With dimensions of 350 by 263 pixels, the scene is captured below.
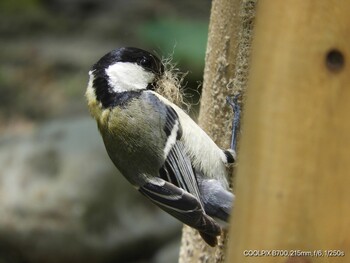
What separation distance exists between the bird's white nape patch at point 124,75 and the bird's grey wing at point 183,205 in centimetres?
33

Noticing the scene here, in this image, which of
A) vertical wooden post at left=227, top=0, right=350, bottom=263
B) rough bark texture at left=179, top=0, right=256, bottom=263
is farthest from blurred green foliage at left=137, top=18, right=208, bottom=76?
vertical wooden post at left=227, top=0, right=350, bottom=263

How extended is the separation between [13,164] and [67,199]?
0.46 meters

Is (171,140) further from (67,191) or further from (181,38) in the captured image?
(181,38)

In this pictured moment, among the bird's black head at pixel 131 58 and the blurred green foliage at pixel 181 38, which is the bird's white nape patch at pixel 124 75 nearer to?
the bird's black head at pixel 131 58

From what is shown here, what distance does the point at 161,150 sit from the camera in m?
2.22

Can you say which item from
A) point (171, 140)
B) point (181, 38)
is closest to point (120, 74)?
point (171, 140)

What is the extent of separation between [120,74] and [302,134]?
3.87ft

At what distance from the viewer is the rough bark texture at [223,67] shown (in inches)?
86.7

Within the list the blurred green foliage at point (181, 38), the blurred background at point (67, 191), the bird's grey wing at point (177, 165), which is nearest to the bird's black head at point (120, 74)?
the bird's grey wing at point (177, 165)

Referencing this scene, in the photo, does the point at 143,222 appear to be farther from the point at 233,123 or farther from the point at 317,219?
the point at 317,219

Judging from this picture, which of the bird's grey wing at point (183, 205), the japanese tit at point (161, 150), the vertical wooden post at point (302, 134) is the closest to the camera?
the vertical wooden post at point (302, 134)

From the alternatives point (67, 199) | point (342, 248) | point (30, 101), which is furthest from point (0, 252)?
point (342, 248)

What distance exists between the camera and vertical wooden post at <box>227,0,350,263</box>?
4.07ft

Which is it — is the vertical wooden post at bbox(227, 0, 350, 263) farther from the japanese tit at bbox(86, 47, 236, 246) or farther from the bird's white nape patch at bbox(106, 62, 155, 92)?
the bird's white nape patch at bbox(106, 62, 155, 92)
